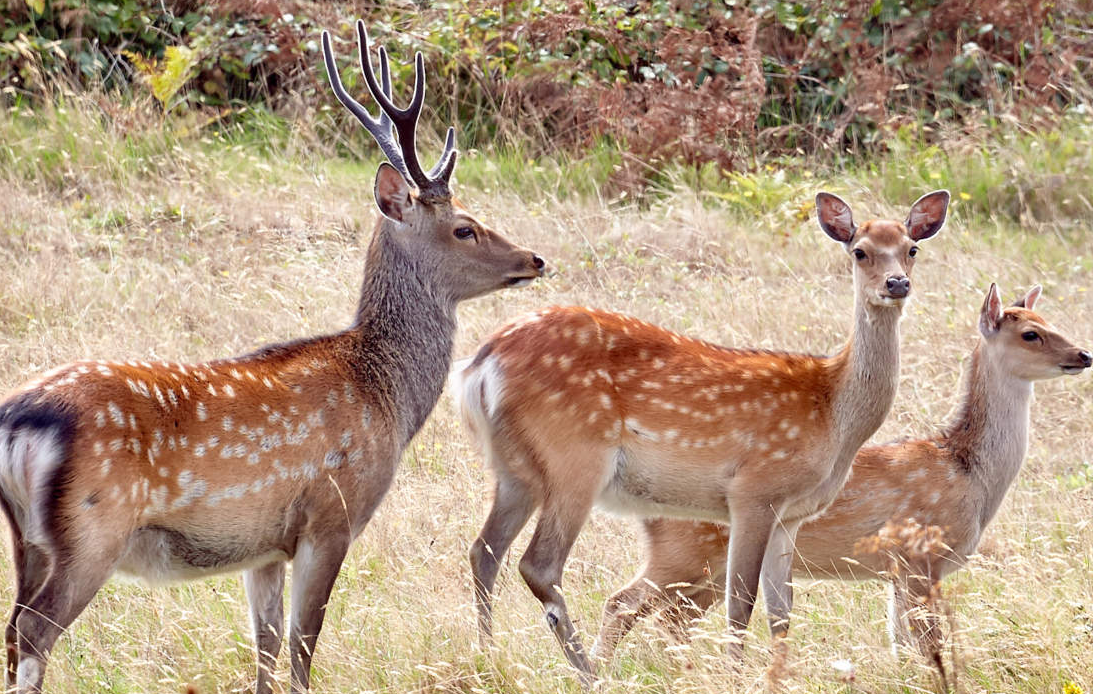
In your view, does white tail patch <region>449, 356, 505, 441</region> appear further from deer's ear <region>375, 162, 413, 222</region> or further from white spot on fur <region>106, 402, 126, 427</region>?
white spot on fur <region>106, 402, 126, 427</region>

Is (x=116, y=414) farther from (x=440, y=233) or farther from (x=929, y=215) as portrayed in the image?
(x=929, y=215)

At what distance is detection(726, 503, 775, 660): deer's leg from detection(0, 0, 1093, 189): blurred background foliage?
16.5ft

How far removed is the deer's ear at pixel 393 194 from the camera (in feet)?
17.5

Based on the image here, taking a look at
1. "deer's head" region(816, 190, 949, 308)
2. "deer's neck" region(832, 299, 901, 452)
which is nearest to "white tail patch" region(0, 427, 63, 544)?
"deer's neck" region(832, 299, 901, 452)

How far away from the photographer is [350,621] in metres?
4.95

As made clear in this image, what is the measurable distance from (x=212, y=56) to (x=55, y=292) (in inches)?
140

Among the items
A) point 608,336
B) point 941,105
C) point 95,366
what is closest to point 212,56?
point 941,105

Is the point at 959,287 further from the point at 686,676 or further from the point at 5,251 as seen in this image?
the point at 5,251

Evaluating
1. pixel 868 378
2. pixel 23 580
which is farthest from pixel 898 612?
pixel 23 580

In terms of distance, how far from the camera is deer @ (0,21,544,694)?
392 cm

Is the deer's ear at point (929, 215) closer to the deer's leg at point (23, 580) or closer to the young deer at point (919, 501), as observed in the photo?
the young deer at point (919, 501)

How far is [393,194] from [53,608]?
2027 millimetres

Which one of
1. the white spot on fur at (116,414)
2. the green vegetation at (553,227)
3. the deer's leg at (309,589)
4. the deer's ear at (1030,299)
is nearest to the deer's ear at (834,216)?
the deer's ear at (1030,299)

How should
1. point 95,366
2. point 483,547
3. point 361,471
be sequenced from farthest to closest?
point 483,547 < point 361,471 < point 95,366
